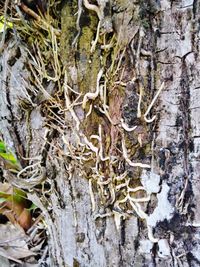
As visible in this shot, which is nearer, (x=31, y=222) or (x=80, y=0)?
(x=80, y=0)

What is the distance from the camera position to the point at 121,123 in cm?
65

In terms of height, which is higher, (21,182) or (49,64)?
(49,64)

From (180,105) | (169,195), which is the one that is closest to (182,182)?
(169,195)

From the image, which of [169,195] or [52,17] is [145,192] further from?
[52,17]

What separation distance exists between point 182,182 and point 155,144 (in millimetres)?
83

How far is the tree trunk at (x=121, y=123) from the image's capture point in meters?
0.61

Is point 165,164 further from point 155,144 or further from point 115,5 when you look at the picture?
point 115,5

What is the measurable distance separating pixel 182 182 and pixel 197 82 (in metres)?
0.18

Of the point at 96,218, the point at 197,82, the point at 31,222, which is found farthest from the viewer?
the point at 31,222

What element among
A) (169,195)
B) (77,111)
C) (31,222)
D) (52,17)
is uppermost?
(52,17)

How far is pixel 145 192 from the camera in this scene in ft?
2.18

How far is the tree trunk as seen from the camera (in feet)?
2.00

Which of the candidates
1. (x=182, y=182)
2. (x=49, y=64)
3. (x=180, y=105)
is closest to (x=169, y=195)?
(x=182, y=182)

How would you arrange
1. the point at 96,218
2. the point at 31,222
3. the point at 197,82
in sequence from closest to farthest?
the point at 197,82
the point at 96,218
the point at 31,222
